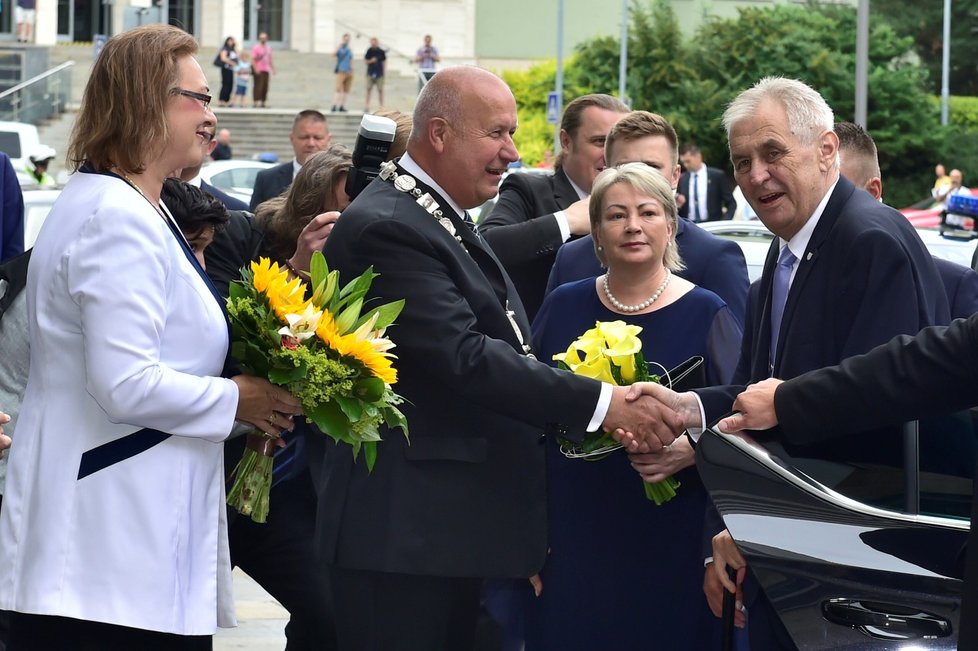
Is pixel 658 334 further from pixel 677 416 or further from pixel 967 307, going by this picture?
pixel 967 307

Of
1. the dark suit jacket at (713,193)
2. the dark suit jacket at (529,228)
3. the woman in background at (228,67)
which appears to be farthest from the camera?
the woman in background at (228,67)

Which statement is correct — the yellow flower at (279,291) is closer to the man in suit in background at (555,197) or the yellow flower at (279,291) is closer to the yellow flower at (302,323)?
the yellow flower at (302,323)

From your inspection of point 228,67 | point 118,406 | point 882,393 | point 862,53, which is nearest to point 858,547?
point 882,393

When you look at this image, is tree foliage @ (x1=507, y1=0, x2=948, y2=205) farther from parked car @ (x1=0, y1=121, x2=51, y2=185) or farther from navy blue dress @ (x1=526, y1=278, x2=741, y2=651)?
navy blue dress @ (x1=526, y1=278, x2=741, y2=651)

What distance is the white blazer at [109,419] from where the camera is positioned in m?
3.32

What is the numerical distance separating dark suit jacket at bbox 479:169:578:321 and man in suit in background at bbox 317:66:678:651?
1688 mm

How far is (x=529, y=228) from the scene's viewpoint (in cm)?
603

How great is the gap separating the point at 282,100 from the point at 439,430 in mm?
39755

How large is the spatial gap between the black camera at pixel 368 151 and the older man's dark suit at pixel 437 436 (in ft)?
3.36

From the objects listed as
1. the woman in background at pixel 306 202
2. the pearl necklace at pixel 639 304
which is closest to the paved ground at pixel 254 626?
the woman in background at pixel 306 202

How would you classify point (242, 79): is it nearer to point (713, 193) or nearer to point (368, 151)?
point (713, 193)

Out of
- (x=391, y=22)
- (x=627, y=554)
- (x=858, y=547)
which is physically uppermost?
(x=391, y=22)

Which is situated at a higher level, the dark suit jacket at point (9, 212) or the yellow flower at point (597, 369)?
the dark suit jacket at point (9, 212)

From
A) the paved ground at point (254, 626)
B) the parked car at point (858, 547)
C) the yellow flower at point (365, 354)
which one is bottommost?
the paved ground at point (254, 626)
